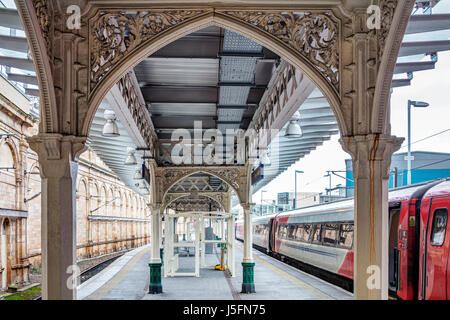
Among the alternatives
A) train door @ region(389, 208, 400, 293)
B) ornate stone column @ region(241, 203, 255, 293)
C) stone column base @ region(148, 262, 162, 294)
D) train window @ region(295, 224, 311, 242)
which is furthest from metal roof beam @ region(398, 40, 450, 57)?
train window @ region(295, 224, 311, 242)

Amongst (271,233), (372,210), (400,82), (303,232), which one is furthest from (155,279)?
(271,233)

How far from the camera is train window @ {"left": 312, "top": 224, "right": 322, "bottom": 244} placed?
15.3 meters

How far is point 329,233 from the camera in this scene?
14.2 meters

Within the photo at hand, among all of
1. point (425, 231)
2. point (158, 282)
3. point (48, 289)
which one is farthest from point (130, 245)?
point (48, 289)

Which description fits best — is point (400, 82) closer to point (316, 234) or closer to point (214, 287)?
point (316, 234)

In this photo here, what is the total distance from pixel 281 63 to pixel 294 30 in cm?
265

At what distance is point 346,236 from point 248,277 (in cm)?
301

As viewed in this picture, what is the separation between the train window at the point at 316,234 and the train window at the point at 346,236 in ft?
7.00

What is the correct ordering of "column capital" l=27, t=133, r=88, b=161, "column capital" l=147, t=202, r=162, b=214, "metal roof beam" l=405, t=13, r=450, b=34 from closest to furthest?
"column capital" l=27, t=133, r=88, b=161 → "metal roof beam" l=405, t=13, r=450, b=34 → "column capital" l=147, t=202, r=162, b=214

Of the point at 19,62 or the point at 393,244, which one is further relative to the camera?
the point at 393,244

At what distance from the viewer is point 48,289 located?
11.9 ft

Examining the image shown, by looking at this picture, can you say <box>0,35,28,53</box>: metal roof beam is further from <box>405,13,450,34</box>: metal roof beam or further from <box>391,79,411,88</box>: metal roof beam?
<box>391,79,411,88</box>: metal roof beam

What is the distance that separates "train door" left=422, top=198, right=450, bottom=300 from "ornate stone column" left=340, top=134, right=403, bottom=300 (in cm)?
414
